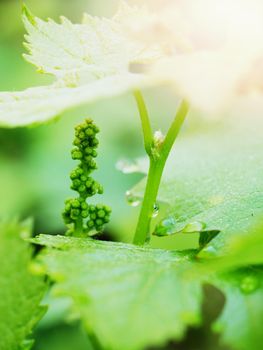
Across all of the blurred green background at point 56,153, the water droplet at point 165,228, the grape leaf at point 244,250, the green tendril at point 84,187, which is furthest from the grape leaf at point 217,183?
the blurred green background at point 56,153

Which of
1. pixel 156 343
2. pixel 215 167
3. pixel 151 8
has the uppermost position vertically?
pixel 151 8

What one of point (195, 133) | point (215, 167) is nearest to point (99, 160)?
point (195, 133)

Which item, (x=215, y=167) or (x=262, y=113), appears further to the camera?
(x=262, y=113)

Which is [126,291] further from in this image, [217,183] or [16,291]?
[217,183]

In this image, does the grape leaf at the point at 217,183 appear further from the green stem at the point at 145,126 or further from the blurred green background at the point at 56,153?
the blurred green background at the point at 56,153

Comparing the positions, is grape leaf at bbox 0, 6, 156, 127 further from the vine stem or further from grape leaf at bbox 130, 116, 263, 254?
grape leaf at bbox 130, 116, 263, 254

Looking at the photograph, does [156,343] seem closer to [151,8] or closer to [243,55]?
[243,55]

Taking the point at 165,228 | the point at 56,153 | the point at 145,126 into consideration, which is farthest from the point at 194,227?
the point at 56,153
